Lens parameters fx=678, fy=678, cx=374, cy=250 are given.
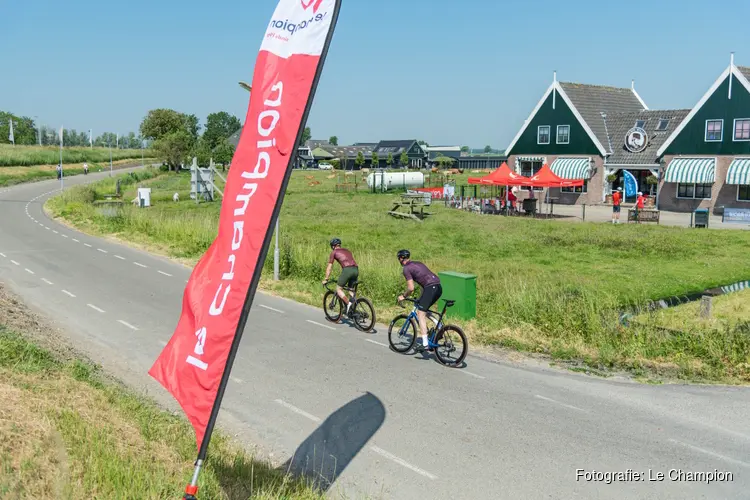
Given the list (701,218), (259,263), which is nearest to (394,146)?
(701,218)

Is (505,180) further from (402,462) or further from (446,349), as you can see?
(402,462)

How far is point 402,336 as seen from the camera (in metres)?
12.3

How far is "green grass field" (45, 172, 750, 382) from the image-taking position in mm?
11555

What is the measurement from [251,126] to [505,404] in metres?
5.99

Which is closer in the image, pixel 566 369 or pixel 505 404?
pixel 505 404

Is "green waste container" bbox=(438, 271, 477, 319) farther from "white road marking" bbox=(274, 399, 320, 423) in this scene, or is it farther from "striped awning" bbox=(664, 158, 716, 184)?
"striped awning" bbox=(664, 158, 716, 184)

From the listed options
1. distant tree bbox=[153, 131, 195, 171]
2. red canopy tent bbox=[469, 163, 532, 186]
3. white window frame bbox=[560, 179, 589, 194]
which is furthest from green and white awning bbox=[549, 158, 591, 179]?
distant tree bbox=[153, 131, 195, 171]

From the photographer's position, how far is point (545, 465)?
7652 millimetres

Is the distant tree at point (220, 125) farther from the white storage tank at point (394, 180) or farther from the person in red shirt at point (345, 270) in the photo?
the person in red shirt at point (345, 270)

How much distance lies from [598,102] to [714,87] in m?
10.3

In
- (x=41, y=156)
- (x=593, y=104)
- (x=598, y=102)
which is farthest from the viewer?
(x=41, y=156)

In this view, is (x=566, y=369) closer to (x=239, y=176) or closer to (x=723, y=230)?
(x=239, y=176)

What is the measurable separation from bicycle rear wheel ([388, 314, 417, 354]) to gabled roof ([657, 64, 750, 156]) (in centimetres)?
3274

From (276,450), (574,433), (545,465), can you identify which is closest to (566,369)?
(574,433)
